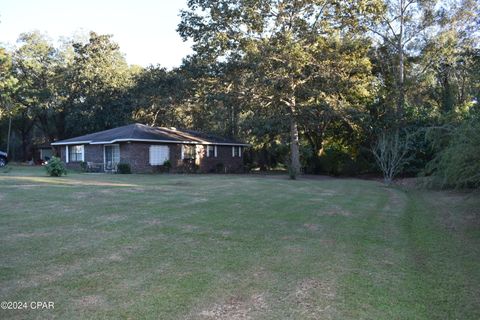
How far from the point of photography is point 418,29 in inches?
1383

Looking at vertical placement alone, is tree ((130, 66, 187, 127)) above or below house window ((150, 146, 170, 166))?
above

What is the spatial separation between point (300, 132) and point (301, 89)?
7.52 m

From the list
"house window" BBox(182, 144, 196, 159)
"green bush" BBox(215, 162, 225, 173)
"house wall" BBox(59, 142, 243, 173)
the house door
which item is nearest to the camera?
"house wall" BBox(59, 142, 243, 173)

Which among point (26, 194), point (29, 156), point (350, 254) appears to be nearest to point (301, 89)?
point (26, 194)

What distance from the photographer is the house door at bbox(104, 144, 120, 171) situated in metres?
28.9

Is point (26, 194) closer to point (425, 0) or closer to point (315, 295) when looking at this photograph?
point (315, 295)

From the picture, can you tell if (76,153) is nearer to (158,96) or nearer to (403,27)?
(158,96)

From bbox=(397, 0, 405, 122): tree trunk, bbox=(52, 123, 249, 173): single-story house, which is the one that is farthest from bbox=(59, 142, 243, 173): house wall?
bbox=(397, 0, 405, 122): tree trunk

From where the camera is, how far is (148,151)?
94.8 feet

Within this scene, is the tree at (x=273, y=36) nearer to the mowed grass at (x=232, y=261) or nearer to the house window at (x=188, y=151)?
the house window at (x=188, y=151)

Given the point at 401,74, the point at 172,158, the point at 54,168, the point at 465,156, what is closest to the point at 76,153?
the point at 172,158

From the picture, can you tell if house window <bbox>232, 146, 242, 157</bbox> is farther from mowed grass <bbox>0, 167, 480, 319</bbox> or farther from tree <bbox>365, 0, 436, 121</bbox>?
mowed grass <bbox>0, 167, 480, 319</bbox>

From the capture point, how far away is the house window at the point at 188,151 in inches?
1240

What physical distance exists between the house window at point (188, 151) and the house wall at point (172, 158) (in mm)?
378
